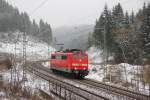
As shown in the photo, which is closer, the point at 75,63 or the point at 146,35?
the point at 75,63

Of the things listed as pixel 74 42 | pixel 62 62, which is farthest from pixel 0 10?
pixel 62 62

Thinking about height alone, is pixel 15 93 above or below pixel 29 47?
below

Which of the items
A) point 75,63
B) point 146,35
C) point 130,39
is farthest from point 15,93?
point 130,39

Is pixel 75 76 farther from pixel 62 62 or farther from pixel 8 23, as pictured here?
pixel 8 23

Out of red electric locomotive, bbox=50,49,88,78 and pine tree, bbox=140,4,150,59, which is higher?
pine tree, bbox=140,4,150,59

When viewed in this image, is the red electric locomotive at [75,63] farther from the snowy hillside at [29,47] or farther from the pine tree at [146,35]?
the snowy hillside at [29,47]

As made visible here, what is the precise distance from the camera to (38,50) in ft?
535

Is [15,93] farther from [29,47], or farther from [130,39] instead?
[29,47]

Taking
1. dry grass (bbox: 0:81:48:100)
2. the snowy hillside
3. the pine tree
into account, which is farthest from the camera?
the snowy hillside

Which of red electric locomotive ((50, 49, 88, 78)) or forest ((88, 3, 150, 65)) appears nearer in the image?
red electric locomotive ((50, 49, 88, 78))

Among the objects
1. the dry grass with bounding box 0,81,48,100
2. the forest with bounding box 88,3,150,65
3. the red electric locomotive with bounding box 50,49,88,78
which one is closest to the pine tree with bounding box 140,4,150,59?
the forest with bounding box 88,3,150,65

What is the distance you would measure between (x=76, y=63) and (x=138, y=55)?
26.6 metres

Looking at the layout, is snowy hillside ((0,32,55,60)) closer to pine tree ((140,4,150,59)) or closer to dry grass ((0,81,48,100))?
pine tree ((140,4,150,59))

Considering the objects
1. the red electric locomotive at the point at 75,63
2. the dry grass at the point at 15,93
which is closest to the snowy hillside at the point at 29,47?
the red electric locomotive at the point at 75,63
